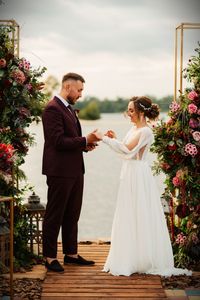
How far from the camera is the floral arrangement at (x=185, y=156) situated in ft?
19.9

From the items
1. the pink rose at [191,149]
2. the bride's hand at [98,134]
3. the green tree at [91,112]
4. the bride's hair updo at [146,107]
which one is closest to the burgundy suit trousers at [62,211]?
the bride's hand at [98,134]

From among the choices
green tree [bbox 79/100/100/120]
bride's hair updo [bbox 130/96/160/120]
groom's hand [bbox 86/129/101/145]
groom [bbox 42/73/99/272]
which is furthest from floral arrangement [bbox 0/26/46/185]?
green tree [bbox 79/100/100/120]

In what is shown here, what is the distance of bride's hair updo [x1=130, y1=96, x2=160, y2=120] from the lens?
19.7 ft

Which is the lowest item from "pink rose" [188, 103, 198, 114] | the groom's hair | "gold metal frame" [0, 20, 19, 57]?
"pink rose" [188, 103, 198, 114]

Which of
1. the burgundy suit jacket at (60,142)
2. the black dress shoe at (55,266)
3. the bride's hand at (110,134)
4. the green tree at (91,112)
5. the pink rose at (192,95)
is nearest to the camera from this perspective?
the burgundy suit jacket at (60,142)

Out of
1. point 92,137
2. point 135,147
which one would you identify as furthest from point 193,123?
point 92,137

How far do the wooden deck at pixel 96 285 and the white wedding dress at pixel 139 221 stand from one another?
16 centimetres

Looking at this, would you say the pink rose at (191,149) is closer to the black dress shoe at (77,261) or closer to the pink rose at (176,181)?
the pink rose at (176,181)

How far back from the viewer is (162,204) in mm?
6555

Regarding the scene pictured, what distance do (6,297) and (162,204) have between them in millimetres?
1922

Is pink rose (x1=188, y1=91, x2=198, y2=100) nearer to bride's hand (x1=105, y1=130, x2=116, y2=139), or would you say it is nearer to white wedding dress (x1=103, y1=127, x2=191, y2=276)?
white wedding dress (x1=103, y1=127, x2=191, y2=276)

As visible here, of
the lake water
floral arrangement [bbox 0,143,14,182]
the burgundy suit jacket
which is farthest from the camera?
the lake water

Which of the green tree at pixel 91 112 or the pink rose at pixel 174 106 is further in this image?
the green tree at pixel 91 112

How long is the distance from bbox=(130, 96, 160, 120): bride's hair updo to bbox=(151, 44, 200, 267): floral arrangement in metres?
0.22
